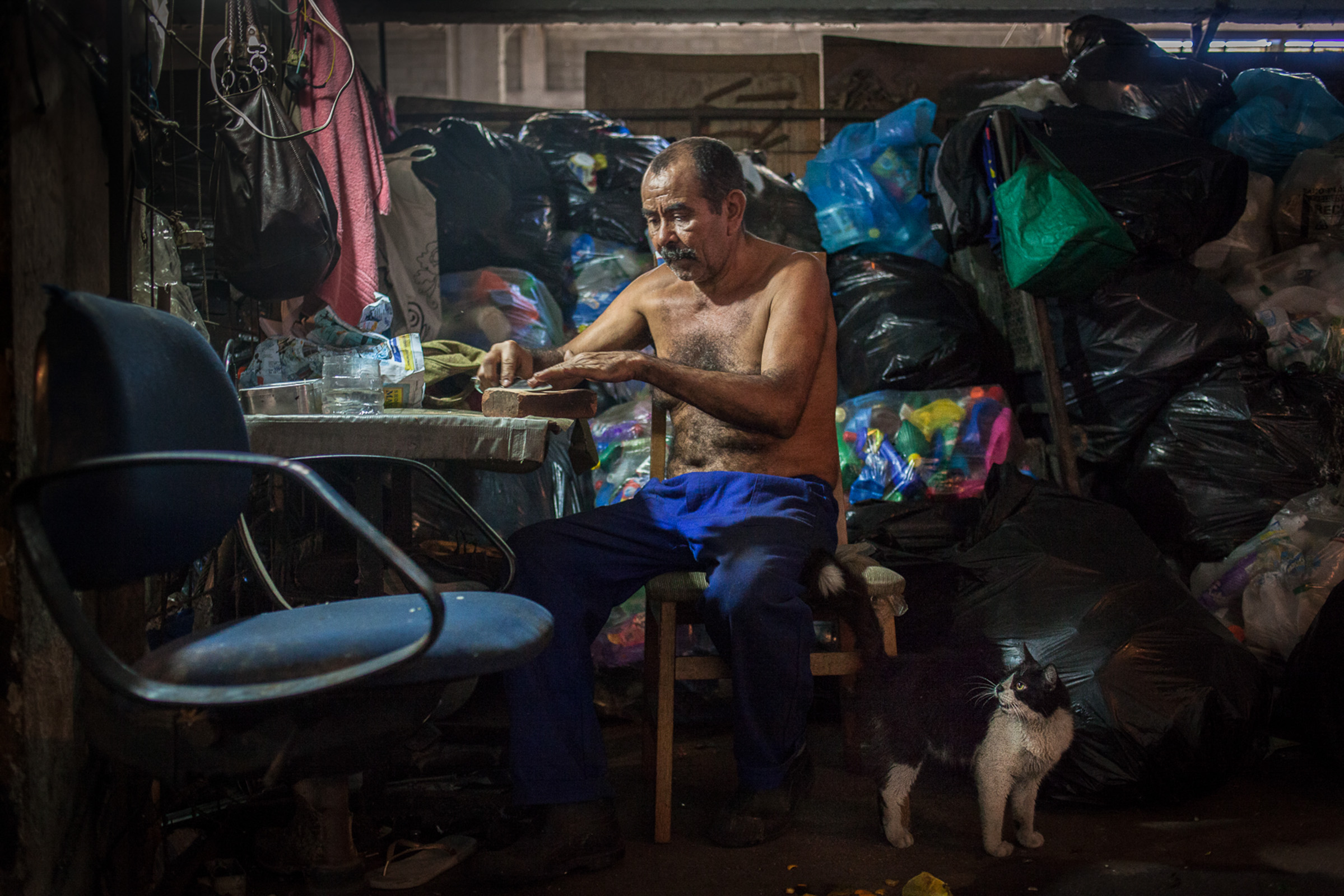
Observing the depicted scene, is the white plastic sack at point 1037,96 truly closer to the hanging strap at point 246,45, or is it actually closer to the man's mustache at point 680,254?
the man's mustache at point 680,254

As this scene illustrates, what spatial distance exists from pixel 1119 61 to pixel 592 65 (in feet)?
8.69

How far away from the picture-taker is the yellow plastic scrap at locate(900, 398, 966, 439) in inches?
129

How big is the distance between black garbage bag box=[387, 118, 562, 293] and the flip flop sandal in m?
2.32

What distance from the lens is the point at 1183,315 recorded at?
337 centimetres

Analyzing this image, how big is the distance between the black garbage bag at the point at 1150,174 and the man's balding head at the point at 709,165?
1.59 m

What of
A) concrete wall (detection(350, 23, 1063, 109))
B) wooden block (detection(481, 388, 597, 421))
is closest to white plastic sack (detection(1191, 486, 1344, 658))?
wooden block (detection(481, 388, 597, 421))

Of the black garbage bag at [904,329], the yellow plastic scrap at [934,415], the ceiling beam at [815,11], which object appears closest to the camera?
the yellow plastic scrap at [934,415]

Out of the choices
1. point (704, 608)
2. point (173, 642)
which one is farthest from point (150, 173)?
point (704, 608)

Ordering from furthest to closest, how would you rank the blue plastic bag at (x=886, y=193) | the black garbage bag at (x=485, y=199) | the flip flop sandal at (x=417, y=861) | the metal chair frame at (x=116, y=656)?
the blue plastic bag at (x=886, y=193) → the black garbage bag at (x=485, y=199) → the flip flop sandal at (x=417, y=861) → the metal chair frame at (x=116, y=656)

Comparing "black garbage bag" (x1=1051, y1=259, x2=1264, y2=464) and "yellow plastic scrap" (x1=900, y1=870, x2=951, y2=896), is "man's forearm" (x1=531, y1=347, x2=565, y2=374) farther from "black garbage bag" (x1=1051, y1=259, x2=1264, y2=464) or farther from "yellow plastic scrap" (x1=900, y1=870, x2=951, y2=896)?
"black garbage bag" (x1=1051, y1=259, x2=1264, y2=464)

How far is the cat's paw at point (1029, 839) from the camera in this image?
6.48ft

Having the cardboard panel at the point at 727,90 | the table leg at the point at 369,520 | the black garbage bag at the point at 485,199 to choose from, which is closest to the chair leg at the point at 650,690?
the table leg at the point at 369,520

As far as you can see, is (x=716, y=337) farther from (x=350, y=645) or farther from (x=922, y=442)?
(x=350, y=645)

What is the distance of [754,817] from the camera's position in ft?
6.51
